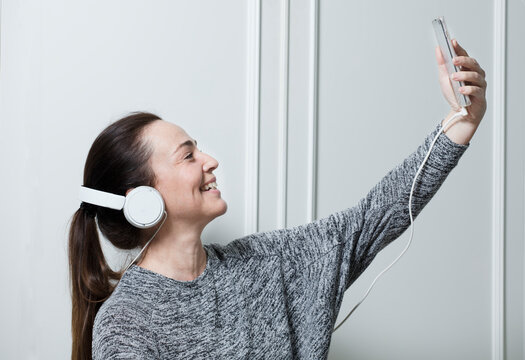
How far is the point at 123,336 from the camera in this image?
1.15m

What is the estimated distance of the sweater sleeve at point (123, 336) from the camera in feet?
3.69

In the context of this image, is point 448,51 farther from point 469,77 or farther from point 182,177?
point 182,177

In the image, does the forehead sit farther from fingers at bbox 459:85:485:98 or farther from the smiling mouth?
fingers at bbox 459:85:485:98

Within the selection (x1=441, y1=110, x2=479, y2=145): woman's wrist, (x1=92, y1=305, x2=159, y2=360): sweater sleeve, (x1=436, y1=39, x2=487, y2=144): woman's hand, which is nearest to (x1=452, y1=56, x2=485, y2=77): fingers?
(x1=436, y1=39, x2=487, y2=144): woman's hand

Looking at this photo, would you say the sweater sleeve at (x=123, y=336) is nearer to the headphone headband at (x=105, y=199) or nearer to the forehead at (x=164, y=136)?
the headphone headband at (x=105, y=199)

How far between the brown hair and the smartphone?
2.07ft

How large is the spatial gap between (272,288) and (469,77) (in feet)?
2.01

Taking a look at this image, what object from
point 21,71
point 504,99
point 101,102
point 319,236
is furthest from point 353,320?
point 21,71

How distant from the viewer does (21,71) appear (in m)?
1.59

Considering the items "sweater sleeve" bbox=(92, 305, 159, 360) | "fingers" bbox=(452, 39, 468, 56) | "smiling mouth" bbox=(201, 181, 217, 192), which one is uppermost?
"fingers" bbox=(452, 39, 468, 56)

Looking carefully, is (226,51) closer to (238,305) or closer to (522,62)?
(238,305)

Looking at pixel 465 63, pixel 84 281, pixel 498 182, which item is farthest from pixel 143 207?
pixel 498 182

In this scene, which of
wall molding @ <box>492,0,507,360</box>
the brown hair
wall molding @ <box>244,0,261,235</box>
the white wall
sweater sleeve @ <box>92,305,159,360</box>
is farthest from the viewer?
wall molding @ <box>492,0,507,360</box>

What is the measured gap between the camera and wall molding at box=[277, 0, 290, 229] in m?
1.75
